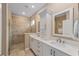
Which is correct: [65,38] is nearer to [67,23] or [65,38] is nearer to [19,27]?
[67,23]

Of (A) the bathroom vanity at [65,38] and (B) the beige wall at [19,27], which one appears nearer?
(A) the bathroom vanity at [65,38]

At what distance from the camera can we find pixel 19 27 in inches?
80.2

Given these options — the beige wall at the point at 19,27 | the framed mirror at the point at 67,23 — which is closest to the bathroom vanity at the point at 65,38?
the framed mirror at the point at 67,23

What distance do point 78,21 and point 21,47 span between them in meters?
1.44

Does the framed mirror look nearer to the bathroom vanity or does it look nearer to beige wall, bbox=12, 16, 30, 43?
the bathroom vanity

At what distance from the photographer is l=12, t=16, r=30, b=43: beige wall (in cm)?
204

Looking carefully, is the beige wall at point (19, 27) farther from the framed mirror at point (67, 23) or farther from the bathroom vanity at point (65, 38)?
the framed mirror at point (67, 23)

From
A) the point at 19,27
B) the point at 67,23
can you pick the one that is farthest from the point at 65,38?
the point at 19,27

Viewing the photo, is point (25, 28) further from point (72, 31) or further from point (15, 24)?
point (72, 31)

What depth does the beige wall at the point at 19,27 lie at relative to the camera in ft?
6.69

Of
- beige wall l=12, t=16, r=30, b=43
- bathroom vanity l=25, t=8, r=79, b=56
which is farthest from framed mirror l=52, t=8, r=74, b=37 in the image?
beige wall l=12, t=16, r=30, b=43

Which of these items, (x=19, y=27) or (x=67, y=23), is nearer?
(x=67, y=23)

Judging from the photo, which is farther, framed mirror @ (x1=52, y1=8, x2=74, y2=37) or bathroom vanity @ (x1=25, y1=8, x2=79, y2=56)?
framed mirror @ (x1=52, y1=8, x2=74, y2=37)

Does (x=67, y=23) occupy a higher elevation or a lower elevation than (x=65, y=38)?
higher
